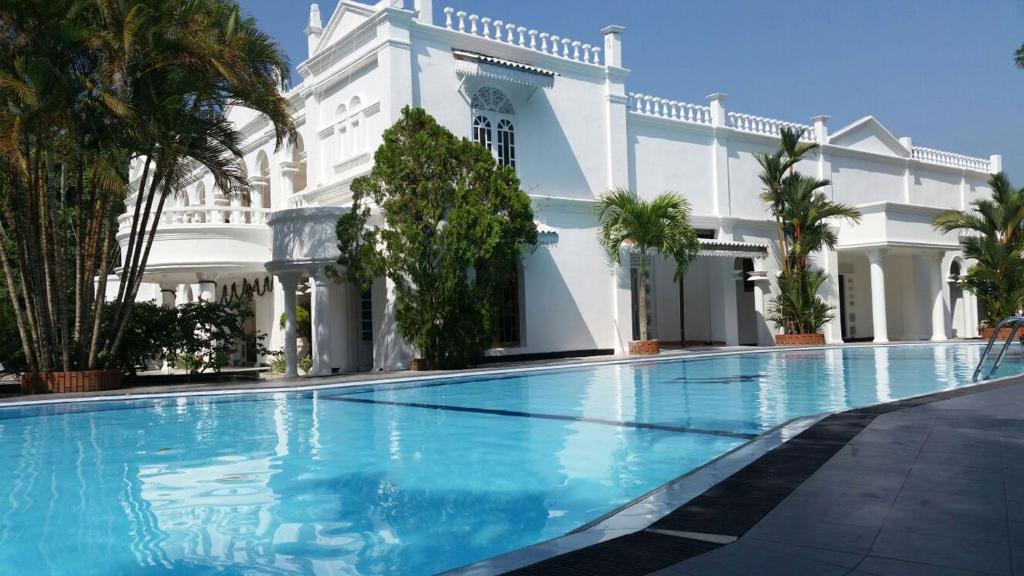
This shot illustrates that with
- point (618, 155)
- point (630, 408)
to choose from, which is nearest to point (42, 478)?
point (630, 408)

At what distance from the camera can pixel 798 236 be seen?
25.7 meters

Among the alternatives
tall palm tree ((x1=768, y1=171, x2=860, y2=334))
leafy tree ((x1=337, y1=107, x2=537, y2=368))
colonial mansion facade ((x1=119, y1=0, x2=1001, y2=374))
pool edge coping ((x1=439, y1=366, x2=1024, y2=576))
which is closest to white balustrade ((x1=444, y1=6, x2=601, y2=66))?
colonial mansion facade ((x1=119, y1=0, x2=1001, y2=374))

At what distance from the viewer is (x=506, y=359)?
2120 cm

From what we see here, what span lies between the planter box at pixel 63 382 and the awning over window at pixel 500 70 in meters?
10.9

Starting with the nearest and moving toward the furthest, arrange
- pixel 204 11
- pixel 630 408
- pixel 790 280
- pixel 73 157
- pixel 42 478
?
pixel 42 478 → pixel 630 408 → pixel 73 157 → pixel 204 11 → pixel 790 280

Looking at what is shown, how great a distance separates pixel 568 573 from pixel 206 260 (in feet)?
63.7

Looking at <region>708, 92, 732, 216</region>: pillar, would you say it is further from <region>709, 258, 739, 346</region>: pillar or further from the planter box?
the planter box

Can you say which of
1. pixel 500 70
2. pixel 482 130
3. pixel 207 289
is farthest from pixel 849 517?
pixel 207 289

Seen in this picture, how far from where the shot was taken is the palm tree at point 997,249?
2592 cm

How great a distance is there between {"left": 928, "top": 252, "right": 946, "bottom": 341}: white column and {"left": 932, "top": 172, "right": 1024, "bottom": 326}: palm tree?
0.86 m

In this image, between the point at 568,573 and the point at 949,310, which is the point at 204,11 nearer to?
the point at 568,573

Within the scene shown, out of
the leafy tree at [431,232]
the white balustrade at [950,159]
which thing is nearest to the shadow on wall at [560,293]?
the leafy tree at [431,232]

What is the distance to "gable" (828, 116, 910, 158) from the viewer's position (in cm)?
2992

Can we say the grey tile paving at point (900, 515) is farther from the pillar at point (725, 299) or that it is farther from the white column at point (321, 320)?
the pillar at point (725, 299)
